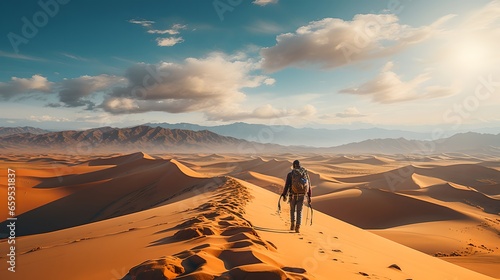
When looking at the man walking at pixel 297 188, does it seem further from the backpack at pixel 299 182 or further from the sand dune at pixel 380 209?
the sand dune at pixel 380 209

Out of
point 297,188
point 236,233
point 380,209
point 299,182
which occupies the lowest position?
point 380,209

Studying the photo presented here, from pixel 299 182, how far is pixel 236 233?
7.93 ft

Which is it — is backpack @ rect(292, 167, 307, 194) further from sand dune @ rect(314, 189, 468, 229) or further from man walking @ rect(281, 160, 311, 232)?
sand dune @ rect(314, 189, 468, 229)

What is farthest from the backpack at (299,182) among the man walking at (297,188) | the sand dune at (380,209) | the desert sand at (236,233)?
the sand dune at (380,209)

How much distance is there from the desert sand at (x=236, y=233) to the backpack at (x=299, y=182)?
1.02 meters

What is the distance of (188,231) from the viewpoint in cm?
518

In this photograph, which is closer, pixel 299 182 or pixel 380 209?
pixel 299 182

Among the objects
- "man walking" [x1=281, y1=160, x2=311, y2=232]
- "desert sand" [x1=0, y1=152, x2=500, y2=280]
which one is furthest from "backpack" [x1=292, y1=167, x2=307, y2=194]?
"desert sand" [x1=0, y1=152, x2=500, y2=280]

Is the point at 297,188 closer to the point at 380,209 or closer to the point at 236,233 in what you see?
the point at 236,233

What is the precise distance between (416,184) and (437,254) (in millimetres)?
28079

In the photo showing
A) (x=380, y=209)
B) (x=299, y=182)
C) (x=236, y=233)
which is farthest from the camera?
(x=380, y=209)

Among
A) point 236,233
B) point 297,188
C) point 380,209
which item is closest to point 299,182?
point 297,188

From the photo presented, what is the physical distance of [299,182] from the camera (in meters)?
6.92

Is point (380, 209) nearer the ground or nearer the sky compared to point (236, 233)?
nearer the ground
